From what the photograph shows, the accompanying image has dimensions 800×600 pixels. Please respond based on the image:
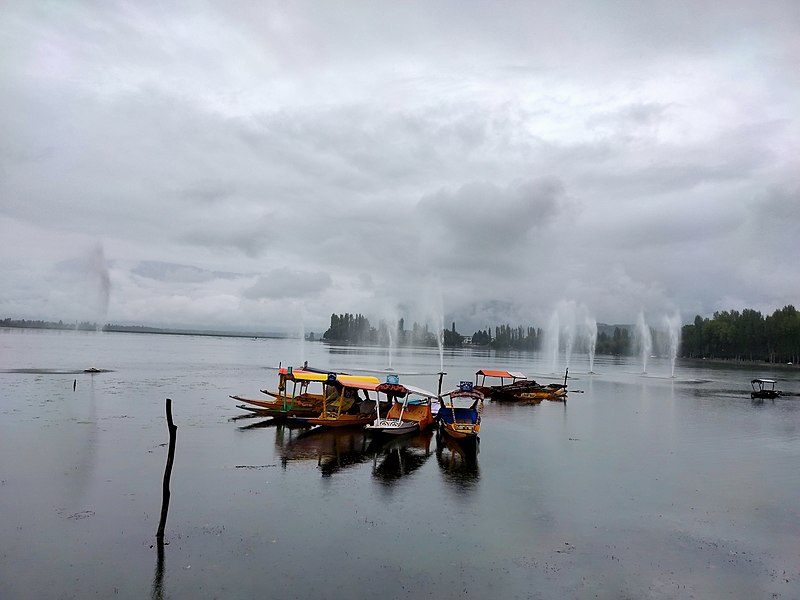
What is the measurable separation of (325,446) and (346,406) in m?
8.88

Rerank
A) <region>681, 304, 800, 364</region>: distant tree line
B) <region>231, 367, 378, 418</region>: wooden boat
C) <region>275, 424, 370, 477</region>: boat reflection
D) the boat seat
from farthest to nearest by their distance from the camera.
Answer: <region>681, 304, 800, 364</region>: distant tree line → the boat seat → <region>231, 367, 378, 418</region>: wooden boat → <region>275, 424, 370, 477</region>: boat reflection

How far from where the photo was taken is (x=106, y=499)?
23.6 metres

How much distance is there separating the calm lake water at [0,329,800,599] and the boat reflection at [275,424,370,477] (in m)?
0.21

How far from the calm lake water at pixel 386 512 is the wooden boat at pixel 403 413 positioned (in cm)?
142

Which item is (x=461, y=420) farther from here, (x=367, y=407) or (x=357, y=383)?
(x=367, y=407)

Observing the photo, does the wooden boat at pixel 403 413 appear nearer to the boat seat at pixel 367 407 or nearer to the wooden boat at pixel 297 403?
the boat seat at pixel 367 407

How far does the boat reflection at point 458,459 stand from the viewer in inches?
1170

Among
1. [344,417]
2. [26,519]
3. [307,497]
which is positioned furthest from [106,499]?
[344,417]

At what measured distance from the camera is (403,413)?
141 feet

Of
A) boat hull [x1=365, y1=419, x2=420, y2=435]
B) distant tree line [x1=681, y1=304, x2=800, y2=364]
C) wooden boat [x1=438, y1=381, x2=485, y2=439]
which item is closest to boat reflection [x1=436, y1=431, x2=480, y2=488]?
wooden boat [x1=438, y1=381, x2=485, y2=439]

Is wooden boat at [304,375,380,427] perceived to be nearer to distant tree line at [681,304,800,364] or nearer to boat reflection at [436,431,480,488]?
boat reflection at [436,431,480,488]

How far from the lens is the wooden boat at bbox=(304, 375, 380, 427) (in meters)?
43.0

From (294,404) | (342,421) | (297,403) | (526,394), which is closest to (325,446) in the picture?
(342,421)

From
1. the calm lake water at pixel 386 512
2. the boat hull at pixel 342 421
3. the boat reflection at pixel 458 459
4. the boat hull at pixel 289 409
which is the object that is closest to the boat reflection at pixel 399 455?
the calm lake water at pixel 386 512
